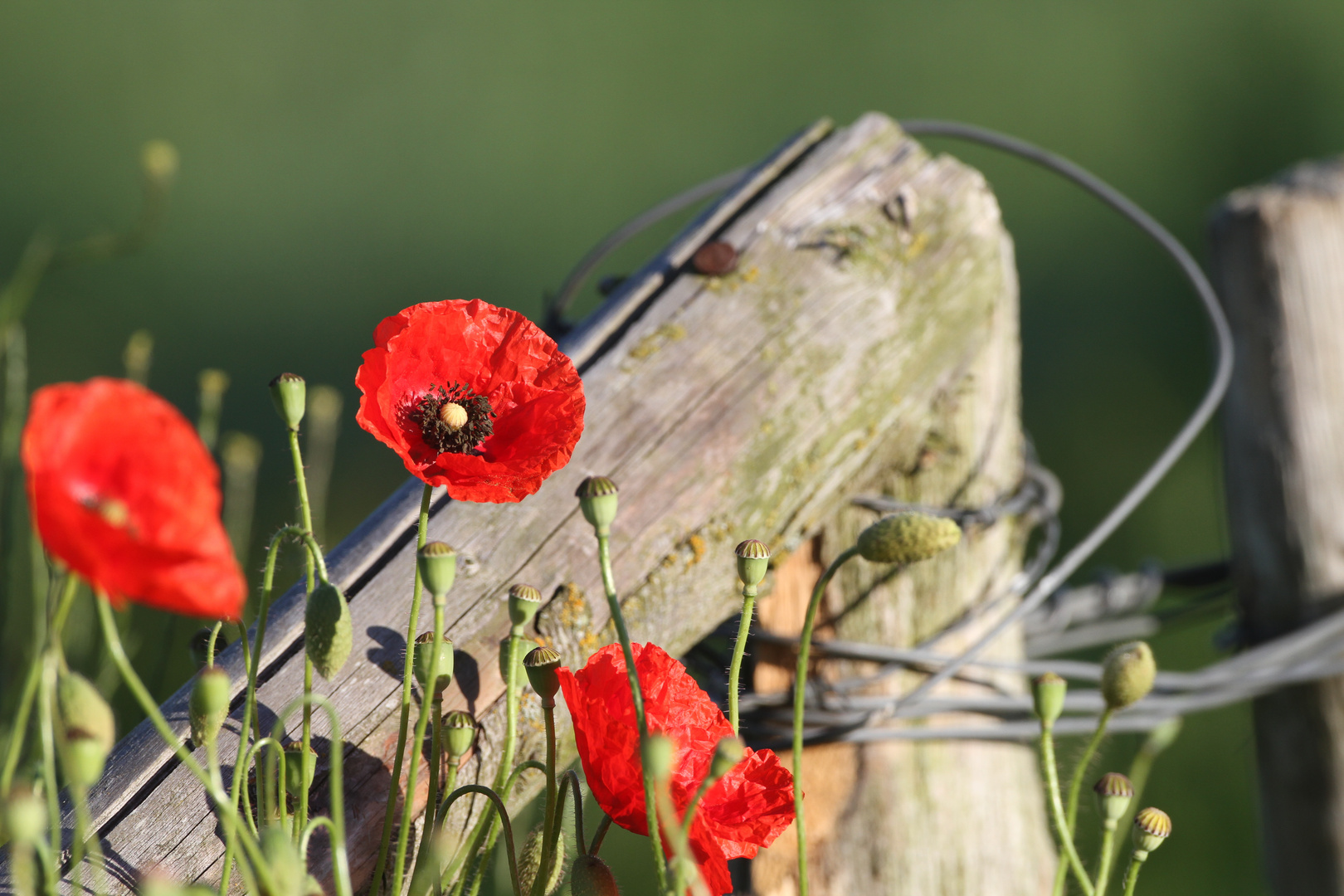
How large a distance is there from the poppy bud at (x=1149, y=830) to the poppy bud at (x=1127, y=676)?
2.8 inches

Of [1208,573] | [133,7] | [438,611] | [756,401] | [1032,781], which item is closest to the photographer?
[438,611]

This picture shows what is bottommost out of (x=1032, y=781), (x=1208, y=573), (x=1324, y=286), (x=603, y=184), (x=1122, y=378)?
(x=1032, y=781)

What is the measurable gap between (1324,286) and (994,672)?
64cm

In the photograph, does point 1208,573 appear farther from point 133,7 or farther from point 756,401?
point 133,7

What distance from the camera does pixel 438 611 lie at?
0.49m

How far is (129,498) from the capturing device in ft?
1.31

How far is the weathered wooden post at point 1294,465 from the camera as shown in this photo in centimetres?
125

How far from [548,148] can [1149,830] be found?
15.5 ft

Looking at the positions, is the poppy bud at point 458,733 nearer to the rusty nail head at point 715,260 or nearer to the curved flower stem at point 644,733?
the curved flower stem at point 644,733

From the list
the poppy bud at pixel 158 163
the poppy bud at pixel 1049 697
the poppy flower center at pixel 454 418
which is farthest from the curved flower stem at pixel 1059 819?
the poppy bud at pixel 158 163

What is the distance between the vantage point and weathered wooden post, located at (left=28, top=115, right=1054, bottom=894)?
0.64 m

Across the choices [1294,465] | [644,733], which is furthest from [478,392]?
[1294,465]

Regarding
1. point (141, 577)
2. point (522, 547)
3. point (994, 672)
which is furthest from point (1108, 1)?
point (141, 577)

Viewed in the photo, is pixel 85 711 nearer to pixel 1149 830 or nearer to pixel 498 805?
pixel 498 805
